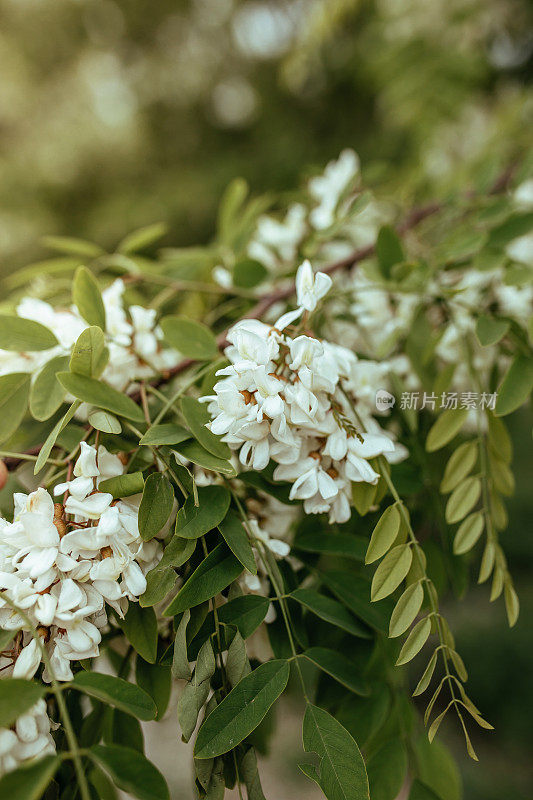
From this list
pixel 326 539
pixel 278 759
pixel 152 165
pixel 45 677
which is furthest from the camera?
pixel 152 165

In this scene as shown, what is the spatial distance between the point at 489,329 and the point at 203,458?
26 centimetres

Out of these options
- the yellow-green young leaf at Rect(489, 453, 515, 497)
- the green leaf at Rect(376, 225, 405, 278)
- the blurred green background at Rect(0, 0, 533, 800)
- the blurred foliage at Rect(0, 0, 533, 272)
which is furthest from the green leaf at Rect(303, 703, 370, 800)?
the blurred foliage at Rect(0, 0, 533, 272)

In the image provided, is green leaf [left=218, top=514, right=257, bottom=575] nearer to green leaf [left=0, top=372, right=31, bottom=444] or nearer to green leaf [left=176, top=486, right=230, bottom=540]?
green leaf [left=176, top=486, right=230, bottom=540]

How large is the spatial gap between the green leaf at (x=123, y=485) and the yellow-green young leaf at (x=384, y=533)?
0.16 m

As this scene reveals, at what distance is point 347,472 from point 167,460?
0.40 ft

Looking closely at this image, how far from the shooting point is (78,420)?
0.47m

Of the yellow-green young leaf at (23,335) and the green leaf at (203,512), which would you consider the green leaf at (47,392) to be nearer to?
the yellow-green young leaf at (23,335)

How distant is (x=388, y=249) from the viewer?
0.53 meters

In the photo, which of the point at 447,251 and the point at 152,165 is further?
the point at 152,165

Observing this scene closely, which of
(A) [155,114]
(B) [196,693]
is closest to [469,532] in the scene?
(B) [196,693]

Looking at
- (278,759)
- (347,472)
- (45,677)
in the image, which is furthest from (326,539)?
(278,759)

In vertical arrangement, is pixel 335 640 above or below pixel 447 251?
below

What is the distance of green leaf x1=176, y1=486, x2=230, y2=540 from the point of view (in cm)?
34

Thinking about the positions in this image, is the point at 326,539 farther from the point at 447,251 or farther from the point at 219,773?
the point at 447,251
